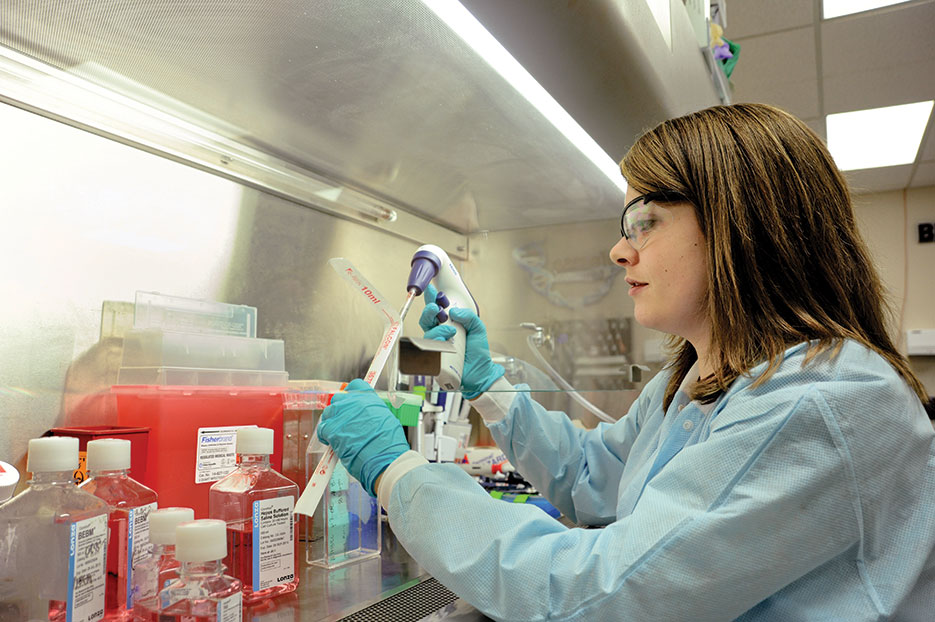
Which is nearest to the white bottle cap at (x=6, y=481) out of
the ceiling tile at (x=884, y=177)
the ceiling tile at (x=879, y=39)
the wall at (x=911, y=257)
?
the ceiling tile at (x=879, y=39)

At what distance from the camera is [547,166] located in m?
1.52

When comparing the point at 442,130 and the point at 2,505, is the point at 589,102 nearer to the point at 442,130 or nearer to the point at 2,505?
the point at 442,130

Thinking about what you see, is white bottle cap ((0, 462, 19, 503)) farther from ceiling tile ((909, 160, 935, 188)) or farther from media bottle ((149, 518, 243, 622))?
ceiling tile ((909, 160, 935, 188))

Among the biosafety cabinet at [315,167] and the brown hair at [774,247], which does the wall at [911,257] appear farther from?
the brown hair at [774,247]

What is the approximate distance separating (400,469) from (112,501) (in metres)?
0.36

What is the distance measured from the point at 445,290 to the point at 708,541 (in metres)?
0.77

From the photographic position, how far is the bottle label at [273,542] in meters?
0.89

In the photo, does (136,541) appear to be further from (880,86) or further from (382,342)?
(880,86)

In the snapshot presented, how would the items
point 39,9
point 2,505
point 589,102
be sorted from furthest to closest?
point 589,102 → point 39,9 → point 2,505

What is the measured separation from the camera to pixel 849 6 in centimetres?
267

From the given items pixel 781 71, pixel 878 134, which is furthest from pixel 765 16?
pixel 878 134

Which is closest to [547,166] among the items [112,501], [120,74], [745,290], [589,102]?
[589,102]

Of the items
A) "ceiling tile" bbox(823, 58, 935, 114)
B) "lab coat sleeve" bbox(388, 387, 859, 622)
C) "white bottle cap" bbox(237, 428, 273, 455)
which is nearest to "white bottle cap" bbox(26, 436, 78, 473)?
"white bottle cap" bbox(237, 428, 273, 455)

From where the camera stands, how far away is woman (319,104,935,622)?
2.29 ft
